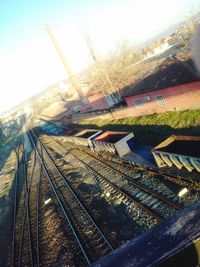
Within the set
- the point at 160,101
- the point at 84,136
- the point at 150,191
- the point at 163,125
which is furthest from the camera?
the point at 84,136

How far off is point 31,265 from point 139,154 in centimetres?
908

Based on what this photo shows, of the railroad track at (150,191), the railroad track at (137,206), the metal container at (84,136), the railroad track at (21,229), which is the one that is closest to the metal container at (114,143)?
the railroad track at (150,191)

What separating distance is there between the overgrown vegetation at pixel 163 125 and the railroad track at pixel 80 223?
6.77 m

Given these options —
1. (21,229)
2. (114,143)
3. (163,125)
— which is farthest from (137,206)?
(163,125)

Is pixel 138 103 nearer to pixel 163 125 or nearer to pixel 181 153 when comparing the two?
pixel 163 125

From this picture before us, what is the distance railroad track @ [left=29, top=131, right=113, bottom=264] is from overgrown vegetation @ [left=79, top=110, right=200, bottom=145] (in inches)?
266

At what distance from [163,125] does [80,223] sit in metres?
10.9

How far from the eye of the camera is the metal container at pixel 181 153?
1255 centimetres

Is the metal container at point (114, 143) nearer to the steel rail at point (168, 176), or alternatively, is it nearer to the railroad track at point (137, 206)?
the steel rail at point (168, 176)

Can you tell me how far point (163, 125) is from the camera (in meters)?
21.2

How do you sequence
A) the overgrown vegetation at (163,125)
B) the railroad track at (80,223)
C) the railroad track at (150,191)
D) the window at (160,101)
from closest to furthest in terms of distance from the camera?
the railroad track at (80,223) < the railroad track at (150,191) < the overgrown vegetation at (163,125) < the window at (160,101)

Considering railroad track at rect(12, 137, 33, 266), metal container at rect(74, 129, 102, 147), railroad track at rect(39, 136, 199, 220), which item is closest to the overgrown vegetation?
metal container at rect(74, 129, 102, 147)

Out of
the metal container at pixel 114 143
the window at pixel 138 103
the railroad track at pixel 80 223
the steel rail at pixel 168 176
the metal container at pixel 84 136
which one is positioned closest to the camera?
the railroad track at pixel 80 223

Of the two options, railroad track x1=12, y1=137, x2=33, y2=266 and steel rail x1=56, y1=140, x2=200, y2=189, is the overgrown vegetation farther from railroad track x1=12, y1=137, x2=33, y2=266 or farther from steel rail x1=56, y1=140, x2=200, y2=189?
railroad track x1=12, y1=137, x2=33, y2=266
